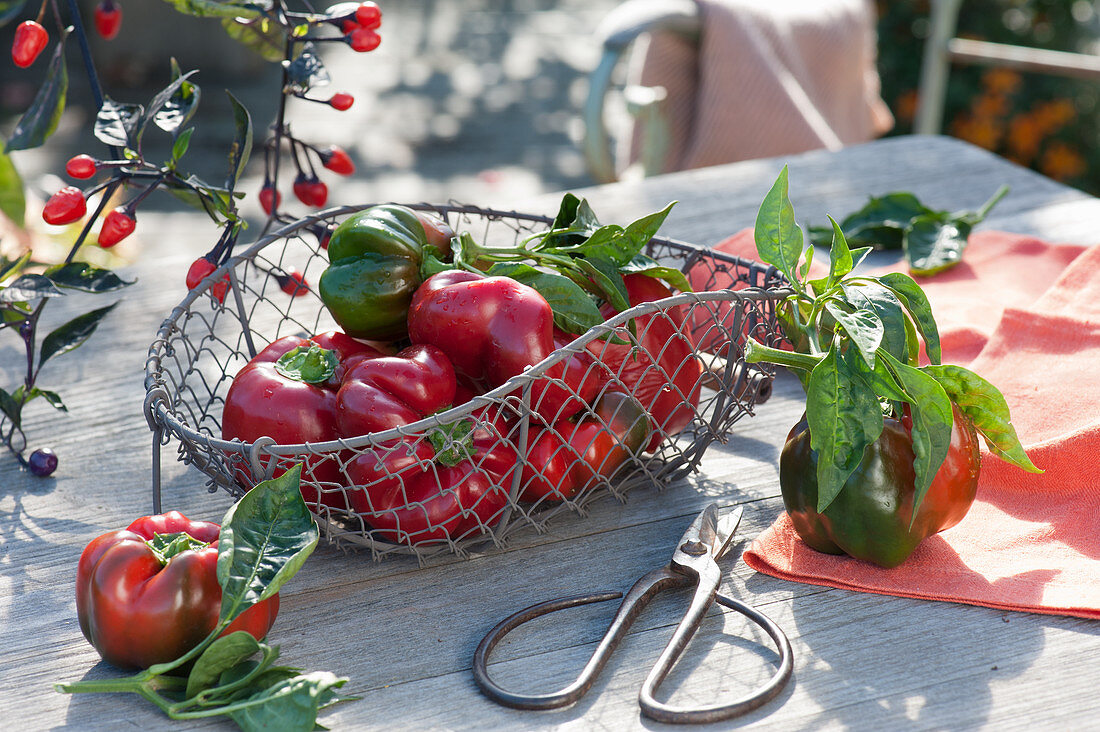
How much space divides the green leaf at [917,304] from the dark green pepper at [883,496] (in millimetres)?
54

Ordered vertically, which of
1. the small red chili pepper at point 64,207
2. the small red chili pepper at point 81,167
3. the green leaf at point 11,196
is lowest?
the green leaf at point 11,196

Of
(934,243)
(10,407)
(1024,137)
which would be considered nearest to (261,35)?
(10,407)

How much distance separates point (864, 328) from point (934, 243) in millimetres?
743

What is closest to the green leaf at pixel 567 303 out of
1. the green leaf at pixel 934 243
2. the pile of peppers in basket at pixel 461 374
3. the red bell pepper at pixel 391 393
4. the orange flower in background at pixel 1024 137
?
the pile of peppers in basket at pixel 461 374

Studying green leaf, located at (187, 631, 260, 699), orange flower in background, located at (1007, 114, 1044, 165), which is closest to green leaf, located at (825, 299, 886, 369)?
green leaf, located at (187, 631, 260, 699)

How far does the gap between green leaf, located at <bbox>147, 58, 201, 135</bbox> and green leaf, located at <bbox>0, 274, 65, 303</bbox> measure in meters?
0.18

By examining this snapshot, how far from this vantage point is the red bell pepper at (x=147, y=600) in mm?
685

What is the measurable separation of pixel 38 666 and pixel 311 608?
201 millimetres

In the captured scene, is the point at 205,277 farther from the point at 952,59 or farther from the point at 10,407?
the point at 952,59

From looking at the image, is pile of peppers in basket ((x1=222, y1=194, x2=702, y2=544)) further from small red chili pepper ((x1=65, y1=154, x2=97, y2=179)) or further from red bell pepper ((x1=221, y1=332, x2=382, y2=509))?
small red chili pepper ((x1=65, y1=154, x2=97, y2=179))

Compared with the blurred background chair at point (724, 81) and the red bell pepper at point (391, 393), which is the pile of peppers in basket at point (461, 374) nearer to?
the red bell pepper at point (391, 393)

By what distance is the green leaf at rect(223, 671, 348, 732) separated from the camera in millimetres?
645

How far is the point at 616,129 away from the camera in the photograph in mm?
5117

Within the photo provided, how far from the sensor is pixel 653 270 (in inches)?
35.6
